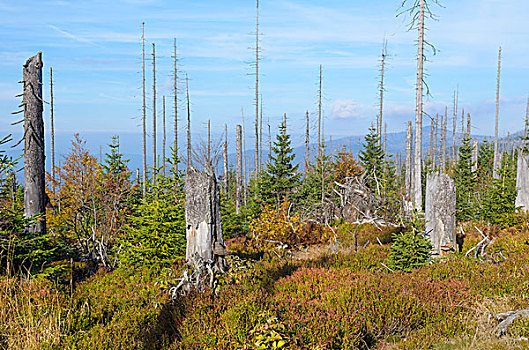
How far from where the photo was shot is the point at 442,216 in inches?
408

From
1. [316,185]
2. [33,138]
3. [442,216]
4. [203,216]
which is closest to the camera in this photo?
[203,216]

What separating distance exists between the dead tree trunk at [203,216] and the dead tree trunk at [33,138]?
5.96 metres

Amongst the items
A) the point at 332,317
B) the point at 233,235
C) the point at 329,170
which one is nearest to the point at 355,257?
the point at 332,317

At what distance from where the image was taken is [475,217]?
51.6 ft

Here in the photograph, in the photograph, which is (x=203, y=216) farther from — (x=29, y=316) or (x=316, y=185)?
(x=316, y=185)

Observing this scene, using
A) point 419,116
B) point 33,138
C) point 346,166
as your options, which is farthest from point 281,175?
point 33,138

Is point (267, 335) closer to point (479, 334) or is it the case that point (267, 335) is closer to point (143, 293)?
point (479, 334)

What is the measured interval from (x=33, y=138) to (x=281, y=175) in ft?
38.6

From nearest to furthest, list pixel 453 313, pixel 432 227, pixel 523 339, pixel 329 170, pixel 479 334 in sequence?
1. pixel 523 339
2. pixel 479 334
3. pixel 453 313
4. pixel 432 227
5. pixel 329 170

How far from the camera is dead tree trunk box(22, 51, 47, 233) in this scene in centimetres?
1148

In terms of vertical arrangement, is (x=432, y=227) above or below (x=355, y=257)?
above

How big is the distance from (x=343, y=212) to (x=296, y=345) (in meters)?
14.6

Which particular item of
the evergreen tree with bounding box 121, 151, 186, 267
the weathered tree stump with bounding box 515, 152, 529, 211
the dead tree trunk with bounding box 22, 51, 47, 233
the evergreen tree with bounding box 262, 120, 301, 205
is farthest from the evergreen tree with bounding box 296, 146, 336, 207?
the dead tree trunk with bounding box 22, 51, 47, 233

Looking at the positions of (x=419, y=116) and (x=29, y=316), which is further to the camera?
(x=419, y=116)
